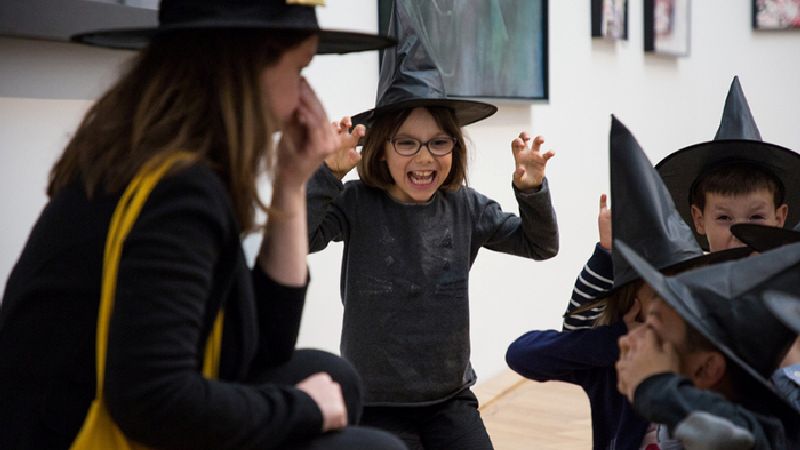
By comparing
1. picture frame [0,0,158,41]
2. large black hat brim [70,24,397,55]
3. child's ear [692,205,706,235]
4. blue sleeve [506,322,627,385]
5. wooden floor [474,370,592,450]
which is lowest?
wooden floor [474,370,592,450]

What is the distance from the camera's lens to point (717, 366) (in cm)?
187

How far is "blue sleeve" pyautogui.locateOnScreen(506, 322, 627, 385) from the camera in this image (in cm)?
246

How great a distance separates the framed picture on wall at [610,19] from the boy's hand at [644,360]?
4296 millimetres

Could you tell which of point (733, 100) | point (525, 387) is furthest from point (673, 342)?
point (525, 387)

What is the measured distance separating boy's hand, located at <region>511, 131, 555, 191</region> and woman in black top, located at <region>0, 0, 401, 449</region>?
4.68ft

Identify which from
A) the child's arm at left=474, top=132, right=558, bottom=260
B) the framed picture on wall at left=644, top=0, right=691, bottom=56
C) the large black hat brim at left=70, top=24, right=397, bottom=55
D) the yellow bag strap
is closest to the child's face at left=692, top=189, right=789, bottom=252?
the child's arm at left=474, top=132, right=558, bottom=260

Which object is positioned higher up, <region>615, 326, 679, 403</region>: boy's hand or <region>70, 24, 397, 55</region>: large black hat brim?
<region>70, 24, 397, 55</region>: large black hat brim

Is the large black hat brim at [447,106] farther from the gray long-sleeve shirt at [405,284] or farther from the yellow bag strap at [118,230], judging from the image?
the yellow bag strap at [118,230]

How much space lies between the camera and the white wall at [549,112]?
2.48 m

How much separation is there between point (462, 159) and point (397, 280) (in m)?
0.41

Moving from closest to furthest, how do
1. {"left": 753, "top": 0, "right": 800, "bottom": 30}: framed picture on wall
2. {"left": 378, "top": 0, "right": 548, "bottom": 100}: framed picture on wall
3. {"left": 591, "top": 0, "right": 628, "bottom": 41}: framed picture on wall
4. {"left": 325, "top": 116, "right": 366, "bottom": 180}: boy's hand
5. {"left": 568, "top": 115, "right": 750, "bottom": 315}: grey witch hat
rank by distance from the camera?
{"left": 568, "top": 115, "right": 750, "bottom": 315}: grey witch hat → {"left": 325, "top": 116, "right": 366, "bottom": 180}: boy's hand → {"left": 378, "top": 0, "right": 548, "bottom": 100}: framed picture on wall → {"left": 591, "top": 0, "right": 628, "bottom": 41}: framed picture on wall → {"left": 753, "top": 0, "right": 800, "bottom": 30}: framed picture on wall

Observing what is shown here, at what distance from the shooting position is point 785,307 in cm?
174

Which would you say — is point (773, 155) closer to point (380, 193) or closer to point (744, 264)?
point (380, 193)

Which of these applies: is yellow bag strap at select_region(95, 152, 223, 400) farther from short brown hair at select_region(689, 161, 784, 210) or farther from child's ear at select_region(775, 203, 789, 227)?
child's ear at select_region(775, 203, 789, 227)
